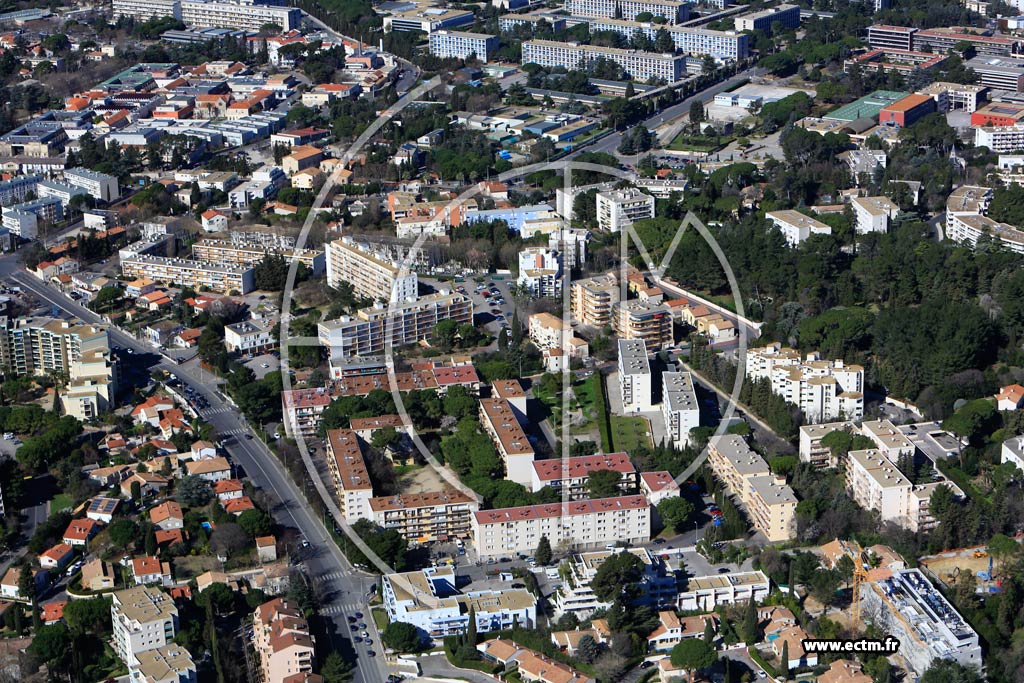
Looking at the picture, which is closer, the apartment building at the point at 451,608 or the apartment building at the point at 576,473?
the apartment building at the point at 451,608

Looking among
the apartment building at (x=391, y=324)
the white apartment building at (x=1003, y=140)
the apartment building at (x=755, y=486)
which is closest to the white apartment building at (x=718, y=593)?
the apartment building at (x=755, y=486)

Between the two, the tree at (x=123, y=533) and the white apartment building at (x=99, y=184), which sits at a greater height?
the white apartment building at (x=99, y=184)

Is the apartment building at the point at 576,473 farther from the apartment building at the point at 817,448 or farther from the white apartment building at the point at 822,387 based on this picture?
the white apartment building at the point at 822,387

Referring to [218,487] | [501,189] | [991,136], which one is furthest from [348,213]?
[991,136]

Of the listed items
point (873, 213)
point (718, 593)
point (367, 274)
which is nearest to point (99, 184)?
point (367, 274)

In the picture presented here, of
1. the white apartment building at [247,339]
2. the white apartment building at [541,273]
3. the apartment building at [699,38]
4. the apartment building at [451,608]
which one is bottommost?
the apartment building at [451,608]

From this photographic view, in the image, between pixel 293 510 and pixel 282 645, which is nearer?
pixel 282 645

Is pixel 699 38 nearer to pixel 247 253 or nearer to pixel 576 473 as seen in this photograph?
pixel 247 253
